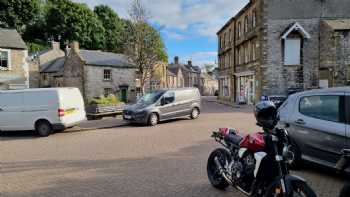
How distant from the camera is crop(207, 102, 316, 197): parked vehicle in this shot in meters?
3.50

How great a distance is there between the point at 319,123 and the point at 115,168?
450cm

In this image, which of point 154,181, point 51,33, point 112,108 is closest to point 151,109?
point 112,108

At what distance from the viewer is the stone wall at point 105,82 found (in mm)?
32781

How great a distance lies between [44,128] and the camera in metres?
12.4

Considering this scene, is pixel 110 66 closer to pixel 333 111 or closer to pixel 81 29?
pixel 81 29

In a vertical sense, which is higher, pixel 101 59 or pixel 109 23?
pixel 109 23

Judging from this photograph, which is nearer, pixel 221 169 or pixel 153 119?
pixel 221 169

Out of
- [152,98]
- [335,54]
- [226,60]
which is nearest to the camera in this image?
[152,98]

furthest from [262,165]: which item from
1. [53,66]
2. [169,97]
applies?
[53,66]

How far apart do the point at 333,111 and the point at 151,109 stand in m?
10.5

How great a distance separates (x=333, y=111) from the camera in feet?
16.6

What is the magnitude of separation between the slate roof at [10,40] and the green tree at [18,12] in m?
19.8

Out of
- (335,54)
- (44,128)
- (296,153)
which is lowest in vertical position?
(44,128)

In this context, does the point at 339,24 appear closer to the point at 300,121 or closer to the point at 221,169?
the point at 300,121
